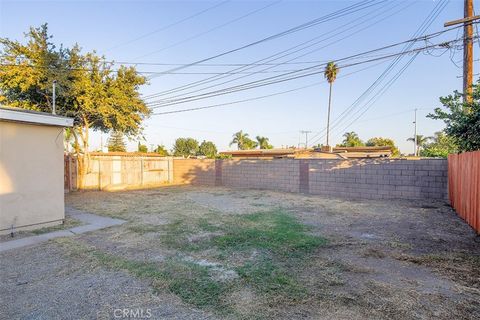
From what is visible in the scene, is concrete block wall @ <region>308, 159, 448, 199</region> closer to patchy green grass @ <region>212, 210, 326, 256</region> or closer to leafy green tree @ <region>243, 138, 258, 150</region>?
patchy green grass @ <region>212, 210, 326, 256</region>

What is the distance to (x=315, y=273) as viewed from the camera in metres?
3.70

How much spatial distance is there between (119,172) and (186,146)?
4087 cm

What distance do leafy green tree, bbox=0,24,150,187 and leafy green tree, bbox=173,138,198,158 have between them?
134 ft

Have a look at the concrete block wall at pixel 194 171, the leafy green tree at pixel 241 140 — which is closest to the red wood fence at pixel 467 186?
the concrete block wall at pixel 194 171

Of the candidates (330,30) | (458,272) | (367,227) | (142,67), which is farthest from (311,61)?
(458,272)

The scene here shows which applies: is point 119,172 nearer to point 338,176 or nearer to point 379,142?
point 338,176

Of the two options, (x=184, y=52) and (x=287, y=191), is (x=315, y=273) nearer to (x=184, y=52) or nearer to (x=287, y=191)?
(x=287, y=191)

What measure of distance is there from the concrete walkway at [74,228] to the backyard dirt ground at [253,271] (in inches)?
15.3

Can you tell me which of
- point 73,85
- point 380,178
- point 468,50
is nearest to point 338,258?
point 380,178

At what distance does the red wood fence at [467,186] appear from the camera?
19.0 ft

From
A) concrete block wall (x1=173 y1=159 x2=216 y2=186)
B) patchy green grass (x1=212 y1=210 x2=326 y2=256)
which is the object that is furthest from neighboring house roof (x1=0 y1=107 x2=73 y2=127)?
concrete block wall (x1=173 y1=159 x2=216 y2=186)

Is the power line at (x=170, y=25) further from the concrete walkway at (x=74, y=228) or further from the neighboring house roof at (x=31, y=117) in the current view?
the concrete walkway at (x=74, y=228)

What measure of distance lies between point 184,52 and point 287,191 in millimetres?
9130

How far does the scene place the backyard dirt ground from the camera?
111 inches
